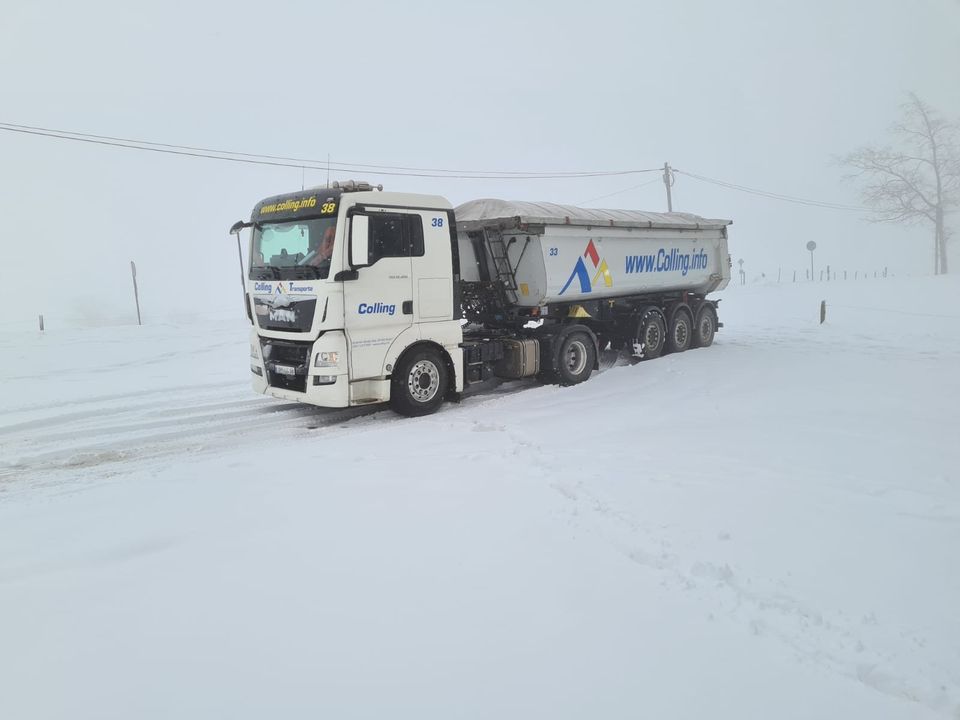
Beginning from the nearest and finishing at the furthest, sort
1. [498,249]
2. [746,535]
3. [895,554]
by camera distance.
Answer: [895,554], [746,535], [498,249]

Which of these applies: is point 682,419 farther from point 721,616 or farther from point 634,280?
point 634,280

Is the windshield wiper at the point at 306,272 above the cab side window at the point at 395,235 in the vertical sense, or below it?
below

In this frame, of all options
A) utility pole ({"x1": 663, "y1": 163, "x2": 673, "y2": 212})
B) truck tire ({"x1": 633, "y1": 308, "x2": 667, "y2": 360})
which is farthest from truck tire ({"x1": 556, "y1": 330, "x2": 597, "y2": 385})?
utility pole ({"x1": 663, "y1": 163, "x2": 673, "y2": 212})

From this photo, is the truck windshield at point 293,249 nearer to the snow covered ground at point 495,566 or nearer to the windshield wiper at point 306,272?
the windshield wiper at point 306,272

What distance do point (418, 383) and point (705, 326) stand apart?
899 centimetres

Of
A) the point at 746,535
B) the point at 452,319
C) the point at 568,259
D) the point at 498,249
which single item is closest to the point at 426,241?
the point at 452,319

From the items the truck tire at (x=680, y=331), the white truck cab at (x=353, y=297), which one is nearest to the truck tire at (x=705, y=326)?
the truck tire at (x=680, y=331)

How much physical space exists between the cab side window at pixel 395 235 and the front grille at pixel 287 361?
1445 mm

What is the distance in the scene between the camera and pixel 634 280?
12.2 metres

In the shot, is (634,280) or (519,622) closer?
(519,622)

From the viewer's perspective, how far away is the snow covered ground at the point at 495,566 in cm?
257

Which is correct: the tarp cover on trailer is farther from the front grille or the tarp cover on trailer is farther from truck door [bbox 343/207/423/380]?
the front grille

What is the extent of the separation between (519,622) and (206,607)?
1.62 m

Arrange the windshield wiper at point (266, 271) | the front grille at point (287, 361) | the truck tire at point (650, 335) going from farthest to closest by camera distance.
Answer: the truck tire at point (650, 335) → the windshield wiper at point (266, 271) → the front grille at point (287, 361)
